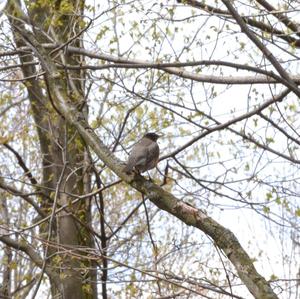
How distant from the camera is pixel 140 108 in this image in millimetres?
8586

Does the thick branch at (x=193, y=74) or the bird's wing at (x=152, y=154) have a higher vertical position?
the thick branch at (x=193, y=74)

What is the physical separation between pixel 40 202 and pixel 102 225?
1160 mm

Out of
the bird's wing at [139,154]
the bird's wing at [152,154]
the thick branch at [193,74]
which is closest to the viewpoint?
the thick branch at [193,74]

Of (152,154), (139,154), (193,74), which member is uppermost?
(193,74)

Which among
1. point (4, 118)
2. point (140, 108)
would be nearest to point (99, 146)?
point (140, 108)

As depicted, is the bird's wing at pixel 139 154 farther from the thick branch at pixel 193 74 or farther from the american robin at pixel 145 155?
the thick branch at pixel 193 74

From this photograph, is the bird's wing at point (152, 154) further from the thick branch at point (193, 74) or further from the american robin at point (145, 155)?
the thick branch at point (193, 74)

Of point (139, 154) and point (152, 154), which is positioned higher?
point (152, 154)

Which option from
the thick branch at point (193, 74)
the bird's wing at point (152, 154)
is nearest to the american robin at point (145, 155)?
the bird's wing at point (152, 154)

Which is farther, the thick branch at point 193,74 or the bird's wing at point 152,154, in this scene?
the bird's wing at point 152,154

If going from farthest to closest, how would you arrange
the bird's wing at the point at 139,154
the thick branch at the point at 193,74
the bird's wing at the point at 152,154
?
1. the bird's wing at the point at 152,154
2. the bird's wing at the point at 139,154
3. the thick branch at the point at 193,74

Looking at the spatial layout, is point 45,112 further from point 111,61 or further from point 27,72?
point 111,61

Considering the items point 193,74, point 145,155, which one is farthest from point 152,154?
point 193,74

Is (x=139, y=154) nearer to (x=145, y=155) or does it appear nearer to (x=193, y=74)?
(x=145, y=155)
